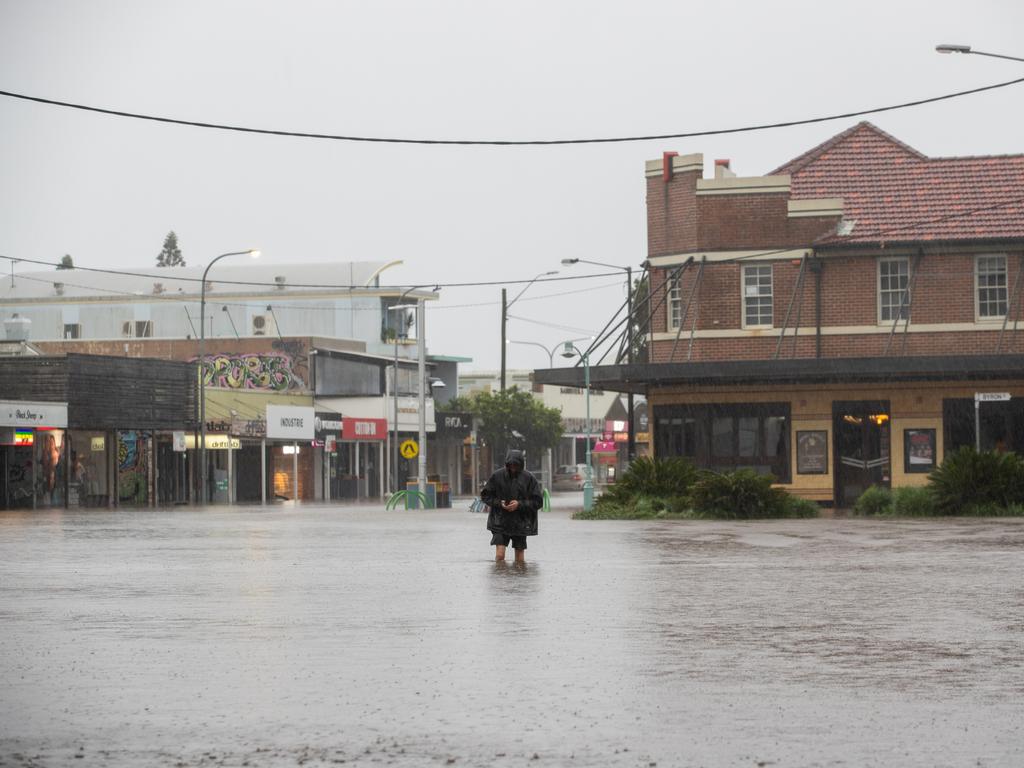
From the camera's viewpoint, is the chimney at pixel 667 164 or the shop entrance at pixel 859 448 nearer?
the shop entrance at pixel 859 448

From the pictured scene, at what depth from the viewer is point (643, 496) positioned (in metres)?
38.2

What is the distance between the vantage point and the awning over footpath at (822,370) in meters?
41.0

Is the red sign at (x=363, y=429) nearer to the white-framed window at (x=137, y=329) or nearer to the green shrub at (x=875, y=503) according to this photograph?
the white-framed window at (x=137, y=329)

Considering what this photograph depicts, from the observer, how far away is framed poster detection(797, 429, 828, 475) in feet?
144

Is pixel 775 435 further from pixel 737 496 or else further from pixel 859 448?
pixel 737 496

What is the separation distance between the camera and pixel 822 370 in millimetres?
41625

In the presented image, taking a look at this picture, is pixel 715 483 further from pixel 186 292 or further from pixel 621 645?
pixel 186 292

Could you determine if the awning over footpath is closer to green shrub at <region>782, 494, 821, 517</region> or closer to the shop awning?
green shrub at <region>782, 494, 821, 517</region>

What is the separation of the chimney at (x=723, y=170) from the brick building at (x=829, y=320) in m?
0.11

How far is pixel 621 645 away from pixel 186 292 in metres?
89.1

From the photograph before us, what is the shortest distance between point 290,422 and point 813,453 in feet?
111

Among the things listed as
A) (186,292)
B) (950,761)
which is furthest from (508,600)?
(186,292)

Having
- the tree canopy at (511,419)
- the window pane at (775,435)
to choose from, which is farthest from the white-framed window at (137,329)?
the window pane at (775,435)

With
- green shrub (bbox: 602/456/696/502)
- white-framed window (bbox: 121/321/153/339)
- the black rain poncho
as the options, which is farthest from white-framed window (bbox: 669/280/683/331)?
white-framed window (bbox: 121/321/153/339)
